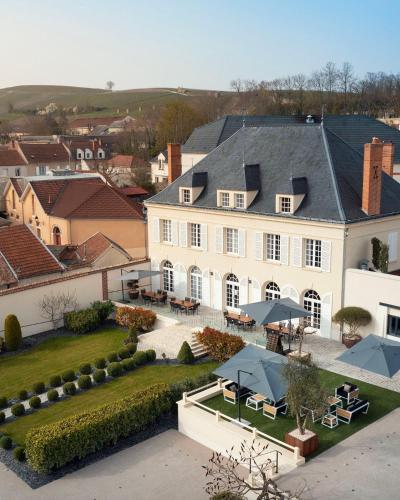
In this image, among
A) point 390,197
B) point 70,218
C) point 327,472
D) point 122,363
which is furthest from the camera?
point 70,218

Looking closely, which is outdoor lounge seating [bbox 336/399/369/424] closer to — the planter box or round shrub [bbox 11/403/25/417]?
the planter box

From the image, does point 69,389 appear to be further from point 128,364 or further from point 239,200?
point 239,200

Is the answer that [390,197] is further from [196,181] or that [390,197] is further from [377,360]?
[377,360]

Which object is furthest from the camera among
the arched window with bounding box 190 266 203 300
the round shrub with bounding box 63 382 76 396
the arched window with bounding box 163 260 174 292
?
the arched window with bounding box 163 260 174 292

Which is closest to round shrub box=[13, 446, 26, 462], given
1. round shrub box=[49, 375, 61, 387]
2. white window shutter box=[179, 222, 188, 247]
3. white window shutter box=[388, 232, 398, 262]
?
round shrub box=[49, 375, 61, 387]

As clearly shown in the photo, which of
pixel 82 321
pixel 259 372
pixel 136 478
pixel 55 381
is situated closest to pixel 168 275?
pixel 82 321

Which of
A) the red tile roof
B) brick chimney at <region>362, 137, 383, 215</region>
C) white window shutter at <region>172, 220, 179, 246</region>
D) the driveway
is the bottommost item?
→ the driveway

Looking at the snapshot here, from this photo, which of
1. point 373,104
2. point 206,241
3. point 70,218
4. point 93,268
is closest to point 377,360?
point 206,241
